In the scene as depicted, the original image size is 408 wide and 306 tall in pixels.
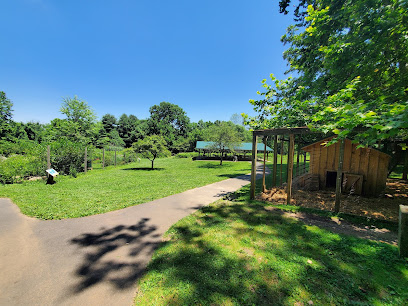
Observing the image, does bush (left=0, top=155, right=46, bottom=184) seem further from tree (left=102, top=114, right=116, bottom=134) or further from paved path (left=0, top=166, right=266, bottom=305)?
tree (left=102, top=114, right=116, bottom=134)

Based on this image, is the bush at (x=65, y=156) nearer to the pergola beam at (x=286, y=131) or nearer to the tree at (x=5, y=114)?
the pergola beam at (x=286, y=131)

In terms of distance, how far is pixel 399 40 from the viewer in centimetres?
498

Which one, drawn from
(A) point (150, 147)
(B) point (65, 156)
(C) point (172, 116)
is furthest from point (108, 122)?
(B) point (65, 156)

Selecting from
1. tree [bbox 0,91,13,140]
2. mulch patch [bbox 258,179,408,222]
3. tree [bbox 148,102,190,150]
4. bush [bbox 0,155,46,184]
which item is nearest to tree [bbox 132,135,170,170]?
bush [bbox 0,155,46,184]

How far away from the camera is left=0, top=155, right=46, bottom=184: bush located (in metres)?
8.62

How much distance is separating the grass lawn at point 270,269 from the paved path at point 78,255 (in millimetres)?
446

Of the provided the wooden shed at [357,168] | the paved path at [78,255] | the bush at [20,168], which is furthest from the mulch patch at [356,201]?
the bush at [20,168]

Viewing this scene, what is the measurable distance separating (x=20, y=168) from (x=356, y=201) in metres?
16.2

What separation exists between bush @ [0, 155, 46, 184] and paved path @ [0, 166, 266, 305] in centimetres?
457

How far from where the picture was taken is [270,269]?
285 centimetres

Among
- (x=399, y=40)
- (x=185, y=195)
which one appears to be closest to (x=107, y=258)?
(x=185, y=195)

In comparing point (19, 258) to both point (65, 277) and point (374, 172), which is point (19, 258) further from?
point (374, 172)

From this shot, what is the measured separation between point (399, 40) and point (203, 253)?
808 cm

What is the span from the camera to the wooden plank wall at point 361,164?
7.15 metres
